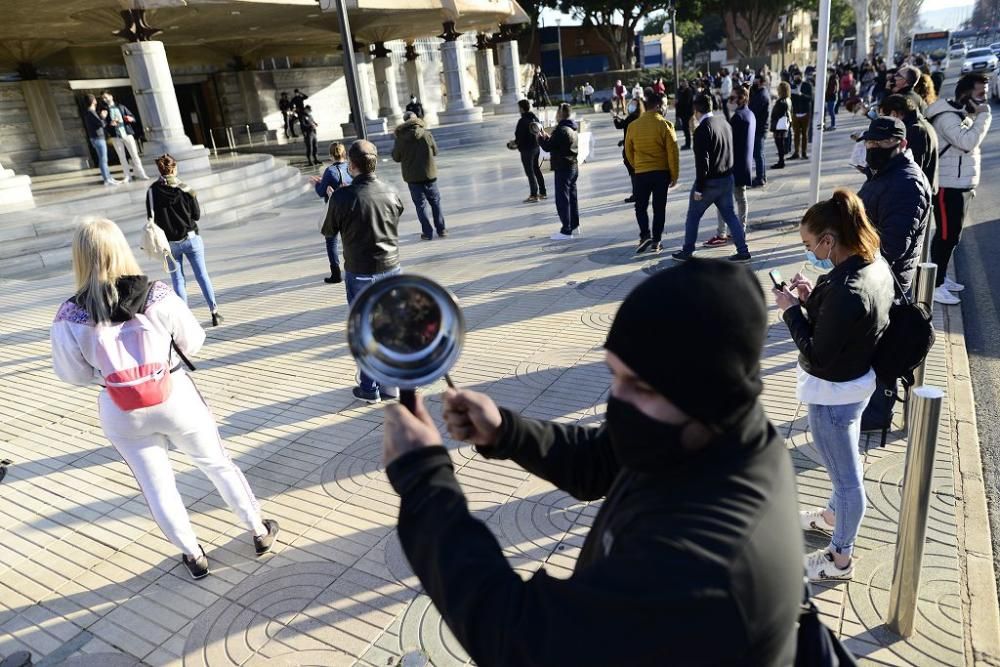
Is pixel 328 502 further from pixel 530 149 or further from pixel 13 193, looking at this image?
pixel 13 193

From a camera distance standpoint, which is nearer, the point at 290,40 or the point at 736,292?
the point at 736,292

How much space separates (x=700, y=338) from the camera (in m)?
1.27

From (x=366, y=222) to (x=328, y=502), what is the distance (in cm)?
227

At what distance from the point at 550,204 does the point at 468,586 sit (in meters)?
12.3

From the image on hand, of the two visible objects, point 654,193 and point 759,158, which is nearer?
point 654,193

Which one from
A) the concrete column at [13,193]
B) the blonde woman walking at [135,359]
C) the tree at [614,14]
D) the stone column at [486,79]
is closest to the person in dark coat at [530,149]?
the blonde woman walking at [135,359]

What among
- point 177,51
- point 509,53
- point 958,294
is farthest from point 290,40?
point 958,294

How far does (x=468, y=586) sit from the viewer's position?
136 cm

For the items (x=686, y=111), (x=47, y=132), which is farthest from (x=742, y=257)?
(x=47, y=132)

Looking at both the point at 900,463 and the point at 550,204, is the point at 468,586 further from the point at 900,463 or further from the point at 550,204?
the point at 550,204

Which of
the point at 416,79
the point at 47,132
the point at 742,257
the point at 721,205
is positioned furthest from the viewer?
the point at 416,79

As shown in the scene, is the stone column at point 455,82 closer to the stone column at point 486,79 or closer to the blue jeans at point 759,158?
the stone column at point 486,79

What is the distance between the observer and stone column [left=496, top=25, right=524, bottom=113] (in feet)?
98.7

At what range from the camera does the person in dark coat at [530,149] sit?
1234 centimetres
